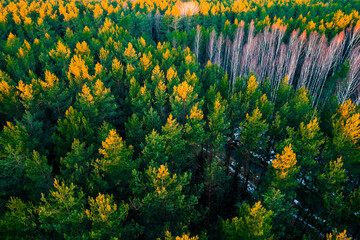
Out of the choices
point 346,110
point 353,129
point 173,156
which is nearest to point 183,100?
point 173,156

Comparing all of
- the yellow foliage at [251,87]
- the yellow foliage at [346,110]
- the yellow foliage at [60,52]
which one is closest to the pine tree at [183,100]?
the yellow foliage at [251,87]

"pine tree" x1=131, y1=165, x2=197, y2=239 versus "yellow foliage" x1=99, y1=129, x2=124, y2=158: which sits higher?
"yellow foliage" x1=99, y1=129, x2=124, y2=158

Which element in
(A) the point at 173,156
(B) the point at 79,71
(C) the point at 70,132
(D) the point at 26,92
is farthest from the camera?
(B) the point at 79,71

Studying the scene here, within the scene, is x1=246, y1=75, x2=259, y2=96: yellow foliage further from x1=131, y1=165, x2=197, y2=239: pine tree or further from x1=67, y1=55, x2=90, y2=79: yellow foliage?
x1=67, y1=55, x2=90, y2=79: yellow foliage

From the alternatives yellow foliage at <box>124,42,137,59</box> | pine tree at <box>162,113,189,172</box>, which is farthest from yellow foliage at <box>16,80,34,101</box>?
pine tree at <box>162,113,189,172</box>

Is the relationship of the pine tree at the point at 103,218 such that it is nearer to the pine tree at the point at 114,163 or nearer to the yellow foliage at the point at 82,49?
the pine tree at the point at 114,163

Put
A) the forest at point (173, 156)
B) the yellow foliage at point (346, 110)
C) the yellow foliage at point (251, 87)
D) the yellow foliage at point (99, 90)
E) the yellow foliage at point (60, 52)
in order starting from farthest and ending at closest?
the yellow foliage at point (60, 52)
the yellow foliage at point (251, 87)
the yellow foliage at point (99, 90)
the yellow foliage at point (346, 110)
the forest at point (173, 156)

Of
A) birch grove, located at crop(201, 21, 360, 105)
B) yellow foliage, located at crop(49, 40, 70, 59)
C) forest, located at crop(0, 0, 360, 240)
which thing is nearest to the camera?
forest, located at crop(0, 0, 360, 240)

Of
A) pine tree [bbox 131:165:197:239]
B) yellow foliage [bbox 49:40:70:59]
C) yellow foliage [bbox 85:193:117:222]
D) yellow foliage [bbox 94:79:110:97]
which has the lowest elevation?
pine tree [bbox 131:165:197:239]

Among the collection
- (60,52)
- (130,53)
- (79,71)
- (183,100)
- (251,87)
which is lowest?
(183,100)

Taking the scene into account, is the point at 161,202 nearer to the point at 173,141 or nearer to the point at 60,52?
the point at 173,141

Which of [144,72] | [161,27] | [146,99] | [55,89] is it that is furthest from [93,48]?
[161,27]
